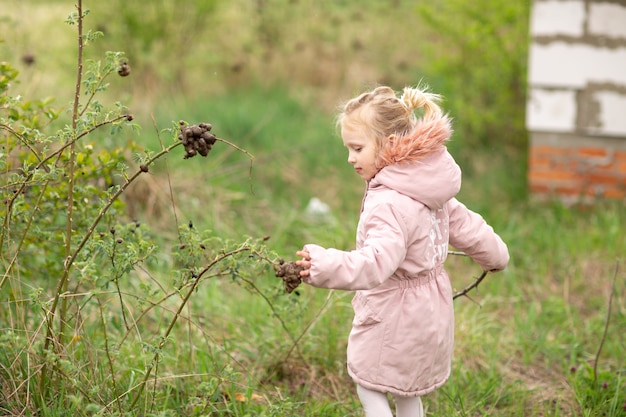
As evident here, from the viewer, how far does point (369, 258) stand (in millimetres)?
2264

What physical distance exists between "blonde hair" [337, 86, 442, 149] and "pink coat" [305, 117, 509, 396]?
61 mm

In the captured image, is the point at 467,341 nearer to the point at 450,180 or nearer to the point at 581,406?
the point at 581,406

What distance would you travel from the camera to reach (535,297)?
14.4 ft

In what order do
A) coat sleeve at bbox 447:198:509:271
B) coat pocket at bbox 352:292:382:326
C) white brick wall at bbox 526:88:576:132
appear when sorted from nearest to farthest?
1. coat pocket at bbox 352:292:382:326
2. coat sleeve at bbox 447:198:509:271
3. white brick wall at bbox 526:88:576:132

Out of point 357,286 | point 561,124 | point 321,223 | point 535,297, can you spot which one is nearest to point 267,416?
point 357,286

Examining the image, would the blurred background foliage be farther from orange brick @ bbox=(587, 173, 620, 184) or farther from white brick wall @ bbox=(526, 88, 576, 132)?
orange brick @ bbox=(587, 173, 620, 184)

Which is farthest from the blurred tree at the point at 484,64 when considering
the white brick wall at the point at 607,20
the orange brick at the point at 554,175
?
the orange brick at the point at 554,175

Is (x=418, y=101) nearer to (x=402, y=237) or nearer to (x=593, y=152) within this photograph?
(x=402, y=237)

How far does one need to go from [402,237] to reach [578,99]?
3.44 meters

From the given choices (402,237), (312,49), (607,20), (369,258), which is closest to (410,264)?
(402,237)

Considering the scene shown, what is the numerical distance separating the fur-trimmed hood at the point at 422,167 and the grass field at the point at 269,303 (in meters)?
0.45

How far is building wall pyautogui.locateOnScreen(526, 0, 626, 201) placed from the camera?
5.21 meters

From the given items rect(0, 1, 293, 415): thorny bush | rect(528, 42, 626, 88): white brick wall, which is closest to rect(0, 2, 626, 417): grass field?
rect(0, 1, 293, 415): thorny bush

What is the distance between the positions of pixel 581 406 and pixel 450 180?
1.27 meters
